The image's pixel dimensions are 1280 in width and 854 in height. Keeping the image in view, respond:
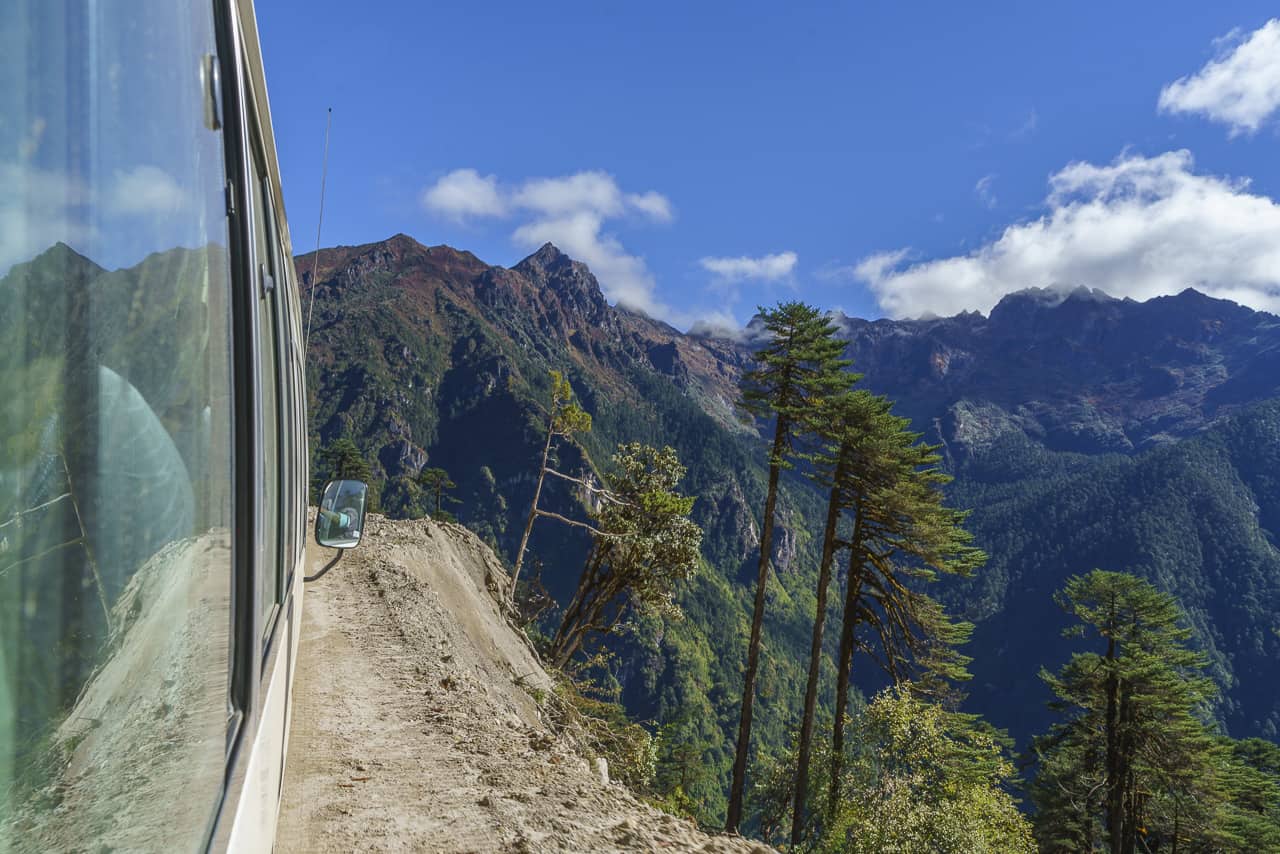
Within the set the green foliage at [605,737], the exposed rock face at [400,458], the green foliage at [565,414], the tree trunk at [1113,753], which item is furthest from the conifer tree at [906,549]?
the exposed rock face at [400,458]

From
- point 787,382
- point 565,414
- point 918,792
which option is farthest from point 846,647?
point 565,414

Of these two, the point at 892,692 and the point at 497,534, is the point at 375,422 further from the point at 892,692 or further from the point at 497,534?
the point at 892,692

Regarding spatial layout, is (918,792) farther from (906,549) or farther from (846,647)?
(906,549)

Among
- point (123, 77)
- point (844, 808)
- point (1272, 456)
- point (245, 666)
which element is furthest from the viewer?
point (1272, 456)

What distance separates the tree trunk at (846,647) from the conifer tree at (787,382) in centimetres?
206

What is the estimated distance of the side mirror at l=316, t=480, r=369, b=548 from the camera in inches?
150

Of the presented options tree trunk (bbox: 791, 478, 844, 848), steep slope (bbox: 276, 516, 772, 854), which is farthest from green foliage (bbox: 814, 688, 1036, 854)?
steep slope (bbox: 276, 516, 772, 854)

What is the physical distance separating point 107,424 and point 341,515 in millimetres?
3168

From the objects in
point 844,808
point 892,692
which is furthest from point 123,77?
point 892,692

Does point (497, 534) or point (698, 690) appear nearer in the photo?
point (698, 690)

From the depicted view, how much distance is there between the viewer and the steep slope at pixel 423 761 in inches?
187

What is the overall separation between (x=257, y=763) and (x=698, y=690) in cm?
13380

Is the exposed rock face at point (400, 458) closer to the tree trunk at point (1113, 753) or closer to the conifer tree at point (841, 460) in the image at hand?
the tree trunk at point (1113, 753)

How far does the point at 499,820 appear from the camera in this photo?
5.05m
